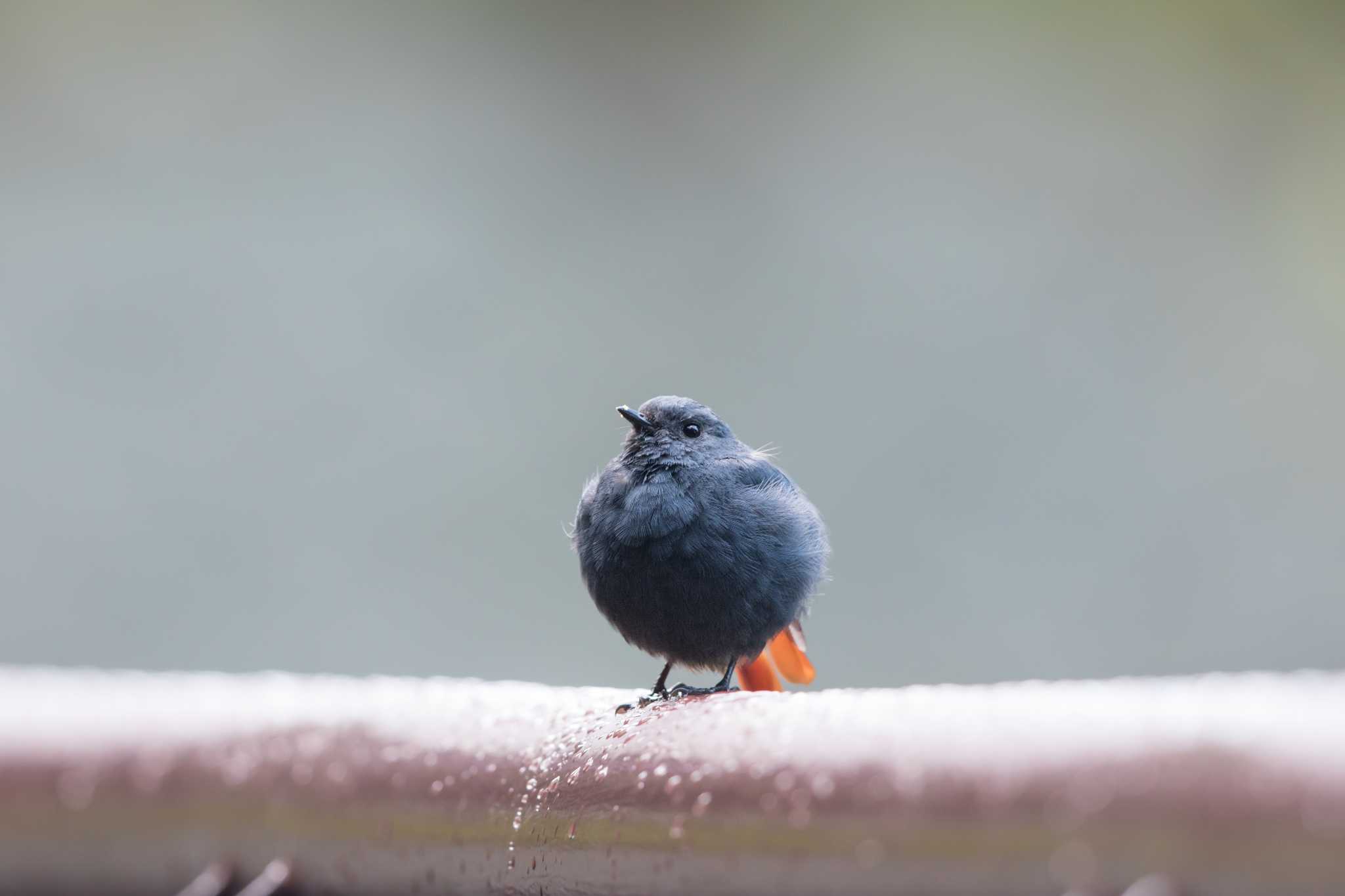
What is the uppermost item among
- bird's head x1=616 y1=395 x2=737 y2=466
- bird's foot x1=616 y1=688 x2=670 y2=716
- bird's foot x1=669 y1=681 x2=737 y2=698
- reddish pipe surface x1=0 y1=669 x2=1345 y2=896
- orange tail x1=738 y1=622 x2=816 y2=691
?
bird's head x1=616 y1=395 x2=737 y2=466

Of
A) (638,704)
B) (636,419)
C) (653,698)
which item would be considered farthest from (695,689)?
(638,704)

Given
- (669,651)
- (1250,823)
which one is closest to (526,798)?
(1250,823)

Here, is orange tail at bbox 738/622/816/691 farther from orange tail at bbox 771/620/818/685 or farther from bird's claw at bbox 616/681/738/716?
bird's claw at bbox 616/681/738/716

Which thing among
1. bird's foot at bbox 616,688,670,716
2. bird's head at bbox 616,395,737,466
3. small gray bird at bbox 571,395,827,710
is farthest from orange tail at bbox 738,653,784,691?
bird's foot at bbox 616,688,670,716

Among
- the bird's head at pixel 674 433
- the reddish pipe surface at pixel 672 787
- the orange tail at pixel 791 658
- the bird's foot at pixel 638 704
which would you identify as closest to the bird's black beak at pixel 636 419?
the bird's head at pixel 674 433

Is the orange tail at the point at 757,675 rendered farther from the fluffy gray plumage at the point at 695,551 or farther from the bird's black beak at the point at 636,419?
the bird's black beak at the point at 636,419

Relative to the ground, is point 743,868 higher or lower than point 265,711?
lower

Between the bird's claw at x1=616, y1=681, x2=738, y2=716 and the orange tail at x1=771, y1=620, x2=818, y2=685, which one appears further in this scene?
the orange tail at x1=771, y1=620, x2=818, y2=685

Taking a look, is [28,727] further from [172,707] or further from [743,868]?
[743,868]
